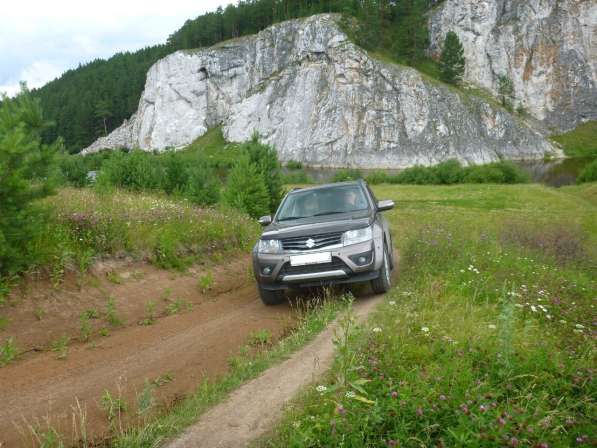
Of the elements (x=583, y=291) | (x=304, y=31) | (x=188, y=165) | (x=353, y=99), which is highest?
(x=304, y=31)

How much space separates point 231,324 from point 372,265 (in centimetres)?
230

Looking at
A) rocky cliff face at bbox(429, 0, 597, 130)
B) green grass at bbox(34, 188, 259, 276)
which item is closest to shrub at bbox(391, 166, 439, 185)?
green grass at bbox(34, 188, 259, 276)

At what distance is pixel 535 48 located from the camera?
88.3m

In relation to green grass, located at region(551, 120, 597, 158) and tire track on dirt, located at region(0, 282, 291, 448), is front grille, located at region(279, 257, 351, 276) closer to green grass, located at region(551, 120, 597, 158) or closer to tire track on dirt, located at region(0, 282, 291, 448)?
tire track on dirt, located at region(0, 282, 291, 448)

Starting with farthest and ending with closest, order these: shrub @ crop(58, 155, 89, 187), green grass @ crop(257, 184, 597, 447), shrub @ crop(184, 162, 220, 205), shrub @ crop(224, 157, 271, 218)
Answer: shrub @ crop(58, 155, 89, 187), shrub @ crop(184, 162, 220, 205), shrub @ crop(224, 157, 271, 218), green grass @ crop(257, 184, 597, 447)

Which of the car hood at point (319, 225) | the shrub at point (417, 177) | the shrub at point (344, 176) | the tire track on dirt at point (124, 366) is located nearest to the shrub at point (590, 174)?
the shrub at point (417, 177)

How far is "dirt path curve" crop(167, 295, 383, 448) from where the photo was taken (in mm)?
3566

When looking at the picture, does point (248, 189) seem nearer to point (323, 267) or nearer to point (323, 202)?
point (323, 202)

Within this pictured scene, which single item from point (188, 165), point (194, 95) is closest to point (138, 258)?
point (188, 165)

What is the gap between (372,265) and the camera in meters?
7.08

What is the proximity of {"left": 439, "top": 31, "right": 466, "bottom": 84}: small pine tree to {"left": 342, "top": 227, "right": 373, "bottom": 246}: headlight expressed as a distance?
269ft

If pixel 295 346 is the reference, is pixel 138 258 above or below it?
above

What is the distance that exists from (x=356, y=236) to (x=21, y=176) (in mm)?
4698

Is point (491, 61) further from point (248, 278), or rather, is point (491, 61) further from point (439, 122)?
point (248, 278)
